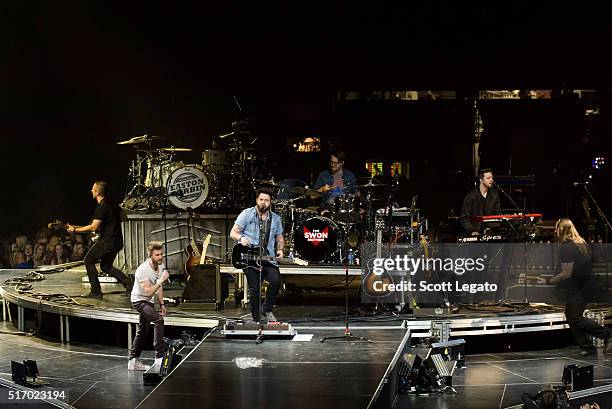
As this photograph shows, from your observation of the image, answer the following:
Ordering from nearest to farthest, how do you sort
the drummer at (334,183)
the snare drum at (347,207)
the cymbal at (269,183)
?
the snare drum at (347,207)
the drummer at (334,183)
the cymbal at (269,183)

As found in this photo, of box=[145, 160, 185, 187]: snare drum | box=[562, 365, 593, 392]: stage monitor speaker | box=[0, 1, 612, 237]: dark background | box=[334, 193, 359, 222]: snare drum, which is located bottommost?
box=[562, 365, 593, 392]: stage monitor speaker

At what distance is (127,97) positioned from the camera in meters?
16.8

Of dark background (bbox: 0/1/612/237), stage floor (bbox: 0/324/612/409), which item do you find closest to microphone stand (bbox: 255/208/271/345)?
stage floor (bbox: 0/324/612/409)

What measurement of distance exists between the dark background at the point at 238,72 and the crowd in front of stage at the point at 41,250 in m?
0.32

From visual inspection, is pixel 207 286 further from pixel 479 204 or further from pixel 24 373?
pixel 479 204

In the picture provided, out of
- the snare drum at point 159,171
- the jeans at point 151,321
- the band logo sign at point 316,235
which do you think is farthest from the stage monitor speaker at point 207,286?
the snare drum at point 159,171

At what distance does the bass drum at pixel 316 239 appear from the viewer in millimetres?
12047

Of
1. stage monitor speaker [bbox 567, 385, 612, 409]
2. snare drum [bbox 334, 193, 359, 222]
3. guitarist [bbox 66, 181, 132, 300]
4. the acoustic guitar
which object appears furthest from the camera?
the acoustic guitar

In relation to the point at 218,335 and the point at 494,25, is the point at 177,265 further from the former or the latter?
the point at 494,25

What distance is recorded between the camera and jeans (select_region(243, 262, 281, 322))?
10.4 metres

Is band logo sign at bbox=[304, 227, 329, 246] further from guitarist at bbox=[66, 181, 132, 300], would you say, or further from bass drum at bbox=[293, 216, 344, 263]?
guitarist at bbox=[66, 181, 132, 300]

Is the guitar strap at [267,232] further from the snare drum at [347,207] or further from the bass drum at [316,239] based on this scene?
the snare drum at [347,207]

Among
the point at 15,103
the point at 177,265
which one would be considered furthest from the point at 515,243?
the point at 15,103

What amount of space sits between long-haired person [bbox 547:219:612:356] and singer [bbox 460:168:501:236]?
50.7 inches
